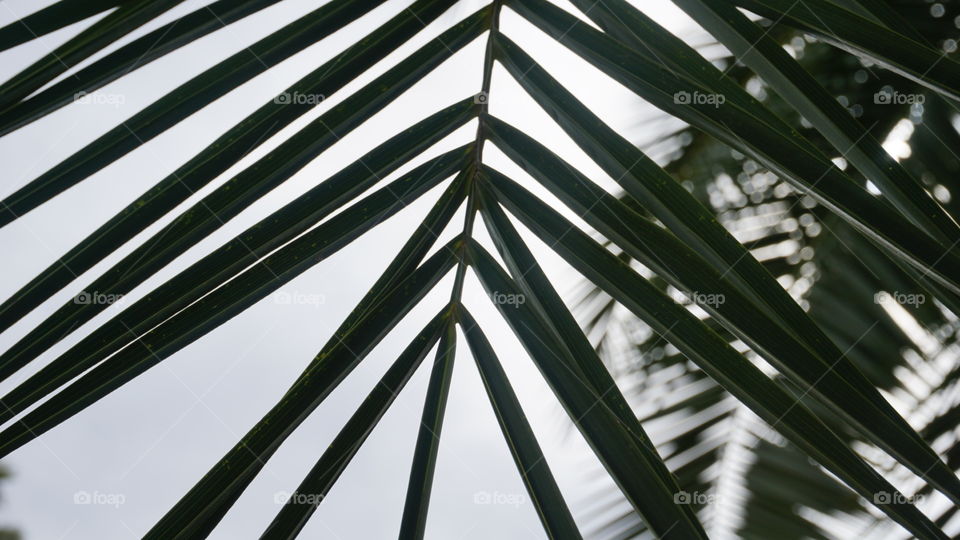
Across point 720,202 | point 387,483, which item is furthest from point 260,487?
point 720,202

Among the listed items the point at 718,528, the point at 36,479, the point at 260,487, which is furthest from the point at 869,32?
the point at 36,479

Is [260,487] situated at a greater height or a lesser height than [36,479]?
greater

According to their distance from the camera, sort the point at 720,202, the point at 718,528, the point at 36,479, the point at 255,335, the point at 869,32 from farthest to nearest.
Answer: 1. the point at 36,479
2. the point at 720,202
3. the point at 718,528
4. the point at 255,335
5. the point at 869,32

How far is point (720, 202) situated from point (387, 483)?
3.65 ft

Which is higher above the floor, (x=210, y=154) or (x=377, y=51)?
(x=377, y=51)

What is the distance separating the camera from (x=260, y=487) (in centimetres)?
149

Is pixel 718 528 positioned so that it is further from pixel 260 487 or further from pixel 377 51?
pixel 377 51

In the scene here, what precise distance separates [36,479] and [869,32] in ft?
9.32

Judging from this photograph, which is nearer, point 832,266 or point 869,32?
point 869,32

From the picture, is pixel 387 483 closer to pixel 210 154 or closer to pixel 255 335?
pixel 255 335

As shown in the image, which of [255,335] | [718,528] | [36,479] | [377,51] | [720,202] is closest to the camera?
[377,51]

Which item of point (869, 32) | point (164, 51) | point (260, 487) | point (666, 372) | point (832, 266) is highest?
point (832, 266)

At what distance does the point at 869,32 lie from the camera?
366 millimetres

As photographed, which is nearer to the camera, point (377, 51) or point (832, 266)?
point (377, 51)
